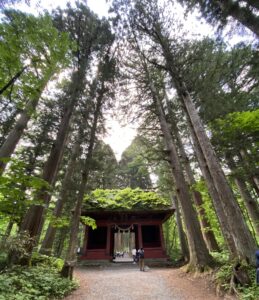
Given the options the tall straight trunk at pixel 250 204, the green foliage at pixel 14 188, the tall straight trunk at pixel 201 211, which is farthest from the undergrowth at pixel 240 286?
the tall straight trunk at pixel 201 211

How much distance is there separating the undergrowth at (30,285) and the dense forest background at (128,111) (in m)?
0.07

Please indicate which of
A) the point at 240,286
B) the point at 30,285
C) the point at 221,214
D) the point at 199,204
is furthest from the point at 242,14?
the point at 199,204

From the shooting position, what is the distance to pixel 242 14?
225 inches

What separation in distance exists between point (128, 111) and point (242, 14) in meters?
7.13

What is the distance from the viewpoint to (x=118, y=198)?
50.3 feet

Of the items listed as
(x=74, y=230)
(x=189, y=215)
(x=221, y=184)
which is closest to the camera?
(x=221, y=184)

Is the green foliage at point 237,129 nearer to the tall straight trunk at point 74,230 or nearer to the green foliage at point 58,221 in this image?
the tall straight trunk at point 74,230

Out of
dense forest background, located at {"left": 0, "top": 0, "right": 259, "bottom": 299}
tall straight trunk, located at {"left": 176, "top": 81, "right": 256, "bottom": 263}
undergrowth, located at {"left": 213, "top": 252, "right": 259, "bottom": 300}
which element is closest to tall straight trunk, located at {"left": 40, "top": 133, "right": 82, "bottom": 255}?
dense forest background, located at {"left": 0, "top": 0, "right": 259, "bottom": 299}

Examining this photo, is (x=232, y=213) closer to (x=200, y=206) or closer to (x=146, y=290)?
(x=146, y=290)

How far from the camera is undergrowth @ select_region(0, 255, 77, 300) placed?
13.6 ft

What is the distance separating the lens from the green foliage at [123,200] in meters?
14.4

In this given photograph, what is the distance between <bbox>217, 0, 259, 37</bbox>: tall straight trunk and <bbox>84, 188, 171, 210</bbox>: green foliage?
11728mm

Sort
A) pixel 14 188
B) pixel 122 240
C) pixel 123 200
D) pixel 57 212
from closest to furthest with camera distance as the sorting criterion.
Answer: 1. pixel 14 188
2. pixel 57 212
3. pixel 123 200
4. pixel 122 240

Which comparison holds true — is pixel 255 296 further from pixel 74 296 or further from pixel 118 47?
pixel 118 47
